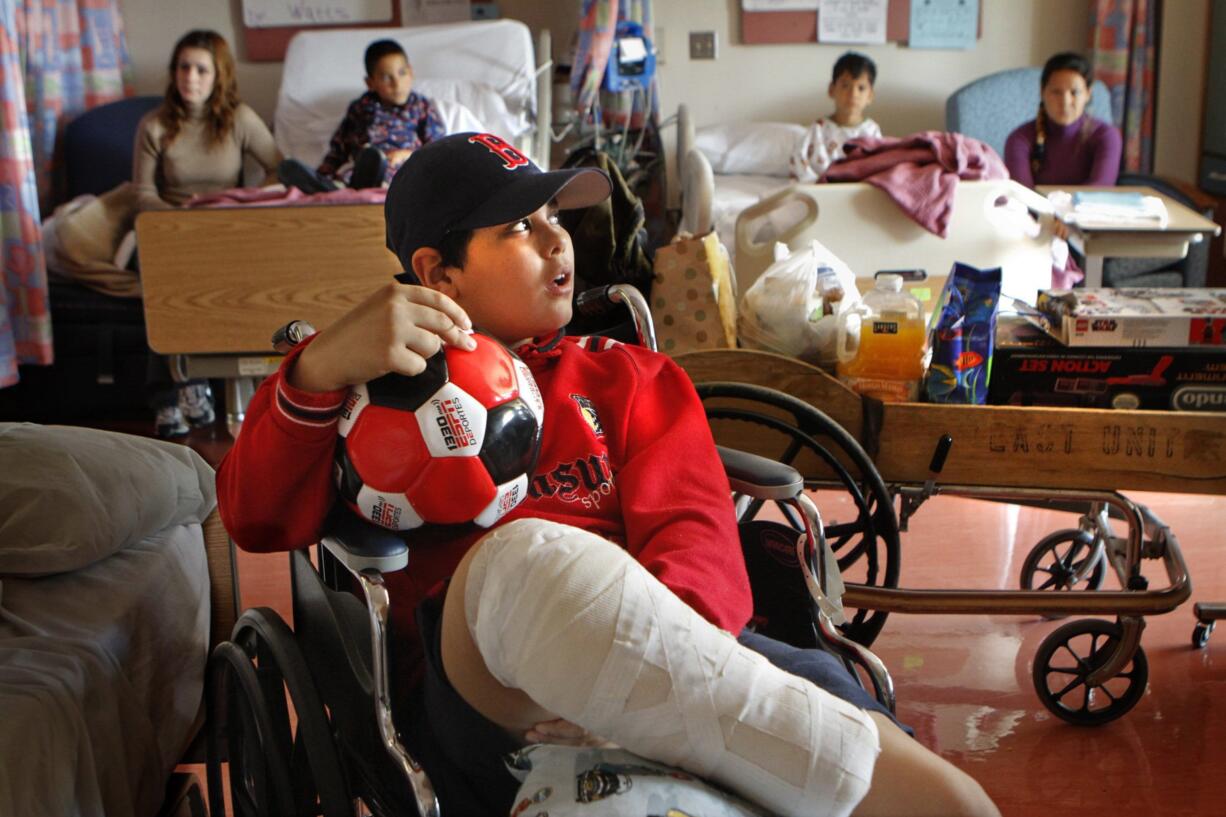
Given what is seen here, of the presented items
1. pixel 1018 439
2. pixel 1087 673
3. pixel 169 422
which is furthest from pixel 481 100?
pixel 1087 673

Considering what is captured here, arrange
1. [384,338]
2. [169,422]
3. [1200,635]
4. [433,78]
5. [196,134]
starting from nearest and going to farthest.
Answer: [384,338]
[1200,635]
[169,422]
[196,134]
[433,78]

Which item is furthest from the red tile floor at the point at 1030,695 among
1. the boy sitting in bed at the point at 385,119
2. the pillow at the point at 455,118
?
the pillow at the point at 455,118

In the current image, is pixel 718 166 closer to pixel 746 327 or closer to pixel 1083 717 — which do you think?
pixel 746 327

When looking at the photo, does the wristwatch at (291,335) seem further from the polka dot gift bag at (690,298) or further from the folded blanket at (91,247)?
the folded blanket at (91,247)

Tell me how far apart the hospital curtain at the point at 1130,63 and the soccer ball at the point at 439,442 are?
13.4ft

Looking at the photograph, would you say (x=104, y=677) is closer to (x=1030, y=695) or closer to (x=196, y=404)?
(x=1030, y=695)

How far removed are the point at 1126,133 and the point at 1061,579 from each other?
292 centimetres

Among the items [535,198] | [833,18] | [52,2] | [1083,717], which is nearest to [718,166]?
[833,18]

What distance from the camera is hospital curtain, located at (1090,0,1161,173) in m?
4.48

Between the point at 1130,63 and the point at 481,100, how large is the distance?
8.04 feet

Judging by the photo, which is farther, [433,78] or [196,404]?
[433,78]

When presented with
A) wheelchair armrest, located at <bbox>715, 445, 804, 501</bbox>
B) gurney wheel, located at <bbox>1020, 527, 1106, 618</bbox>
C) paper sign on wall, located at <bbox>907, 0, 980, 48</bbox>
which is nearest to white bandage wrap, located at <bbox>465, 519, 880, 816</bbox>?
wheelchair armrest, located at <bbox>715, 445, 804, 501</bbox>

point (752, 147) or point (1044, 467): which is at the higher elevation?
point (752, 147)

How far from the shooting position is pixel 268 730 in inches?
44.7
